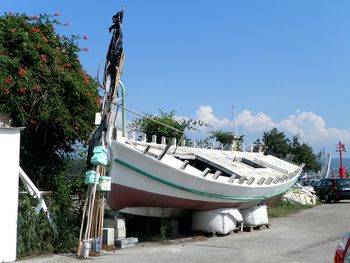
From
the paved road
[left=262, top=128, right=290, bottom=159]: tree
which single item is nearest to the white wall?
the paved road

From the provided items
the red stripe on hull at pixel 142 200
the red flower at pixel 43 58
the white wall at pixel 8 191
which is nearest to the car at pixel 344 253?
the white wall at pixel 8 191

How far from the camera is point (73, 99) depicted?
1159cm

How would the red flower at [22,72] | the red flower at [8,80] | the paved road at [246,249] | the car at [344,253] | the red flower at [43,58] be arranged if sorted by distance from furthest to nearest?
the red flower at [43,58]
the red flower at [22,72]
the red flower at [8,80]
the paved road at [246,249]
the car at [344,253]

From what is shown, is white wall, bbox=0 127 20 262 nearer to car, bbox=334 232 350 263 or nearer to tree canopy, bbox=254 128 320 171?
car, bbox=334 232 350 263

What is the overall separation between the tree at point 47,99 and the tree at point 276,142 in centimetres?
3275

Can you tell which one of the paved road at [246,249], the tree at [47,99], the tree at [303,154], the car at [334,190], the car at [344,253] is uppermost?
the tree at [303,154]

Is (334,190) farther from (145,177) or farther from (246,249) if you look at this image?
(145,177)

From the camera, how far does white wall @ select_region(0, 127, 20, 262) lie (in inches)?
360

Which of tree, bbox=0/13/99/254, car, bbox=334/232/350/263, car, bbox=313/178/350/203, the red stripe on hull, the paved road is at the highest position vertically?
tree, bbox=0/13/99/254

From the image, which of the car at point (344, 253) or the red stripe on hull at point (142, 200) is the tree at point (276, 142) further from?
the car at point (344, 253)

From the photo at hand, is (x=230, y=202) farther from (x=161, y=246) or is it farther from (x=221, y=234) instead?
(x=161, y=246)

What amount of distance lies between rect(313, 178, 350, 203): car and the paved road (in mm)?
15041

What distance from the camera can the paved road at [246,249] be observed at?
32.1 feet

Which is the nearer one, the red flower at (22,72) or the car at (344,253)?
the car at (344,253)
